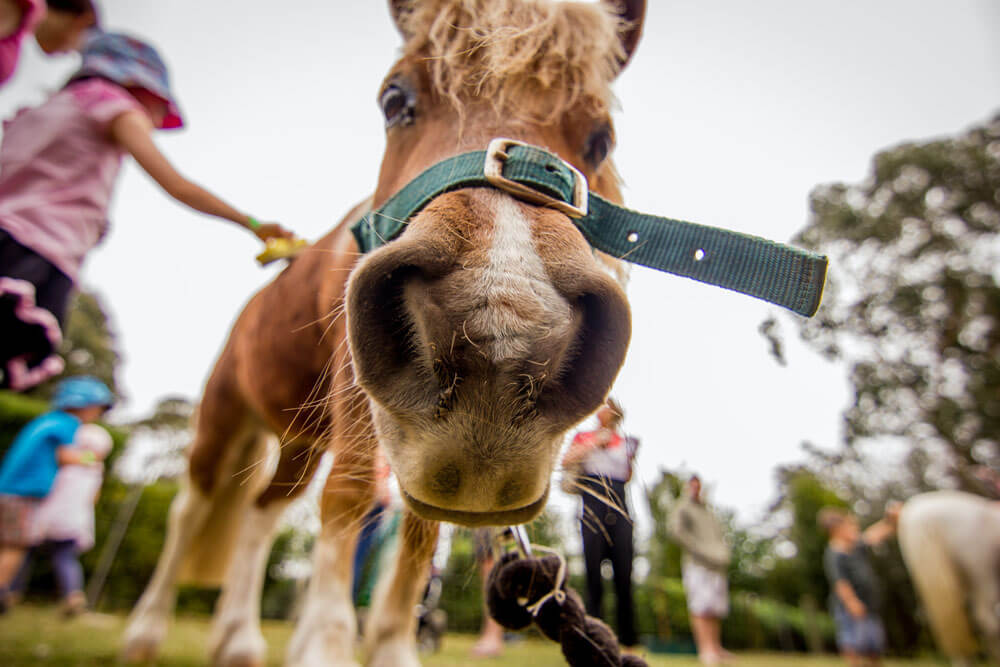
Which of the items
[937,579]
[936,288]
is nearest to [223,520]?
[937,579]

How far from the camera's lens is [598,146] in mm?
1619

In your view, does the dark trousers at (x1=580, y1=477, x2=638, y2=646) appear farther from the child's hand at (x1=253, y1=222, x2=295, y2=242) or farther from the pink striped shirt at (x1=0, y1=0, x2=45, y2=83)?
the pink striped shirt at (x1=0, y1=0, x2=45, y2=83)

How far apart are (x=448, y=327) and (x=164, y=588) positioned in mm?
3492

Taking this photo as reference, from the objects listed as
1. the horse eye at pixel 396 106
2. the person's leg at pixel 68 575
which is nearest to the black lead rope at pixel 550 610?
the horse eye at pixel 396 106

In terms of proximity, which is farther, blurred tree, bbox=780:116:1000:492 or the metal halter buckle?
blurred tree, bbox=780:116:1000:492

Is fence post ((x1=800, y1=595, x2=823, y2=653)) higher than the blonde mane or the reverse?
the reverse

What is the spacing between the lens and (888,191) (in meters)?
15.1

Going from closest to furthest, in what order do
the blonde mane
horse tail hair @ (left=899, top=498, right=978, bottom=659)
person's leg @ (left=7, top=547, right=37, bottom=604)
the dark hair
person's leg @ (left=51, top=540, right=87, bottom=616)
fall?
the blonde mane < the dark hair < person's leg @ (left=7, top=547, right=37, bottom=604) < person's leg @ (left=51, top=540, right=87, bottom=616) < horse tail hair @ (left=899, top=498, right=978, bottom=659)

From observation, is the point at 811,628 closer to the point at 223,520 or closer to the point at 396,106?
the point at 223,520

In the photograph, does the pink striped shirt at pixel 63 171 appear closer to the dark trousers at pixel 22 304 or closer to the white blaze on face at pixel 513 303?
the dark trousers at pixel 22 304

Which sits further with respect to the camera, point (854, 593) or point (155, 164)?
point (854, 593)

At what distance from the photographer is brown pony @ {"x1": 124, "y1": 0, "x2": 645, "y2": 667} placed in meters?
0.83

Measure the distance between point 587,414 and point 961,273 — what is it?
18756mm

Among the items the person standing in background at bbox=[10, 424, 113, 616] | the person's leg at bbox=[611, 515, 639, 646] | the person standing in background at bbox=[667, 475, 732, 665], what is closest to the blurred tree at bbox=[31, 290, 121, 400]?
the person standing in background at bbox=[10, 424, 113, 616]
